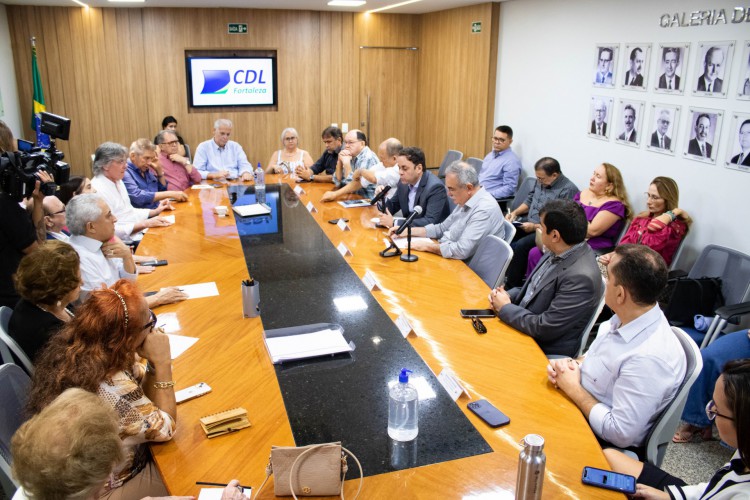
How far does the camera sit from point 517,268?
18.1 ft

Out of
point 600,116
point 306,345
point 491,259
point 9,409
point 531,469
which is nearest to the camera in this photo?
point 531,469

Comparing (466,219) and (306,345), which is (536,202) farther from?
(306,345)

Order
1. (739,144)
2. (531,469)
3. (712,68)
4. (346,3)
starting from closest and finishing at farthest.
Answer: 1. (531,469)
2. (739,144)
3. (712,68)
4. (346,3)

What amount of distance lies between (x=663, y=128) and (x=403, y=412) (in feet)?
13.0

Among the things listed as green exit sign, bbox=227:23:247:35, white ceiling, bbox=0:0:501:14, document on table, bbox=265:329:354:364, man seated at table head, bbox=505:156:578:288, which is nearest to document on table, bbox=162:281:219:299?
document on table, bbox=265:329:354:364

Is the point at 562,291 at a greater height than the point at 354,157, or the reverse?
the point at 354,157

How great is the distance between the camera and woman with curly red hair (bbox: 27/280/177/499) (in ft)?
6.31

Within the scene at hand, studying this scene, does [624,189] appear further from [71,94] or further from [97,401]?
[71,94]

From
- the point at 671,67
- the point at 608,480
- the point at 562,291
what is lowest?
the point at 608,480

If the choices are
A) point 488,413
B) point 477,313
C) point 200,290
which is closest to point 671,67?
point 477,313

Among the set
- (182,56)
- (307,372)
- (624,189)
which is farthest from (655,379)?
(182,56)

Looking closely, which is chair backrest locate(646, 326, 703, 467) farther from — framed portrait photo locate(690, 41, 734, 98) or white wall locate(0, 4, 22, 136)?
white wall locate(0, 4, 22, 136)

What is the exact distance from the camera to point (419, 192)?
193 inches

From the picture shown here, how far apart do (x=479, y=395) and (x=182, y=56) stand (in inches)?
293
